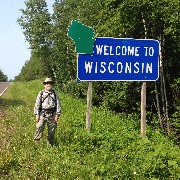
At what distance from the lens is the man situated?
8.45 meters

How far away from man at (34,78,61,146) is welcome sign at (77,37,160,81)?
896mm

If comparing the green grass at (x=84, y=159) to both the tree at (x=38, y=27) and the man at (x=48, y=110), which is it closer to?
the man at (x=48, y=110)

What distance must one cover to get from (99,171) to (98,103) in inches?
795

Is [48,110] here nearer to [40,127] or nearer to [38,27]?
[40,127]

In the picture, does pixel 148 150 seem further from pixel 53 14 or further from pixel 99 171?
pixel 53 14

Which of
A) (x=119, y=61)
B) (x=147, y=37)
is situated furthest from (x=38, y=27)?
(x=119, y=61)

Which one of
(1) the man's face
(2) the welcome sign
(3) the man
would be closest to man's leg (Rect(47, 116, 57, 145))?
(3) the man

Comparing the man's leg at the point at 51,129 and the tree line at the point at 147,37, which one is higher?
the tree line at the point at 147,37

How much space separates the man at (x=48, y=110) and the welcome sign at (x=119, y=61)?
35.3 inches

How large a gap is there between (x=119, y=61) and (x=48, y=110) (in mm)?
2401

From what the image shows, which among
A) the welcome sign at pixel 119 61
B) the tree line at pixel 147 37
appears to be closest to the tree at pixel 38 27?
the tree line at pixel 147 37

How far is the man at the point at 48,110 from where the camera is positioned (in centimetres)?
845

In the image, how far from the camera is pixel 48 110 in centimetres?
857

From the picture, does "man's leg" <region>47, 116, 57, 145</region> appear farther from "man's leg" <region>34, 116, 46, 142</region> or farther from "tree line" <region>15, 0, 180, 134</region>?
"tree line" <region>15, 0, 180, 134</region>
